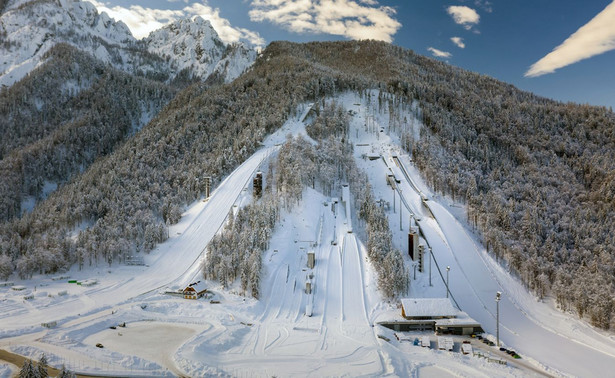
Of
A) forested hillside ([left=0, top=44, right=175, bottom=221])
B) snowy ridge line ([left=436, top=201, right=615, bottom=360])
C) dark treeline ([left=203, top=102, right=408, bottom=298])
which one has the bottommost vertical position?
snowy ridge line ([left=436, top=201, right=615, bottom=360])

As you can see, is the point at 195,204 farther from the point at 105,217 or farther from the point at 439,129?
the point at 439,129

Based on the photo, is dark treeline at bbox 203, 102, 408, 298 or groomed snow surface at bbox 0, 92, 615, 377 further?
dark treeline at bbox 203, 102, 408, 298

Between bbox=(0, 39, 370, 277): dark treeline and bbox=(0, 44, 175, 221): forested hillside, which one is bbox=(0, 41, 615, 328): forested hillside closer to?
bbox=(0, 39, 370, 277): dark treeline

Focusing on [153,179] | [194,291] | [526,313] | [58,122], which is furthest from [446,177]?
[58,122]

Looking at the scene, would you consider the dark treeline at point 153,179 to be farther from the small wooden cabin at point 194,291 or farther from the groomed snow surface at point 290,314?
the small wooden cabin at point 194,291

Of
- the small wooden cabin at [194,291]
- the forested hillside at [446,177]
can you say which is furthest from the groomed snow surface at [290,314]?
the forested hillside at [446,177]

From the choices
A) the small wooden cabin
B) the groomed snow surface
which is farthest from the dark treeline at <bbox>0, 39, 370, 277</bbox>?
the small wooden cabin

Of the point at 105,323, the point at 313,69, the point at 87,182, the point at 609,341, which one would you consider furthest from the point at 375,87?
the point at 105,323

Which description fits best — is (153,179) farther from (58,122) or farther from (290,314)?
(58,122)
